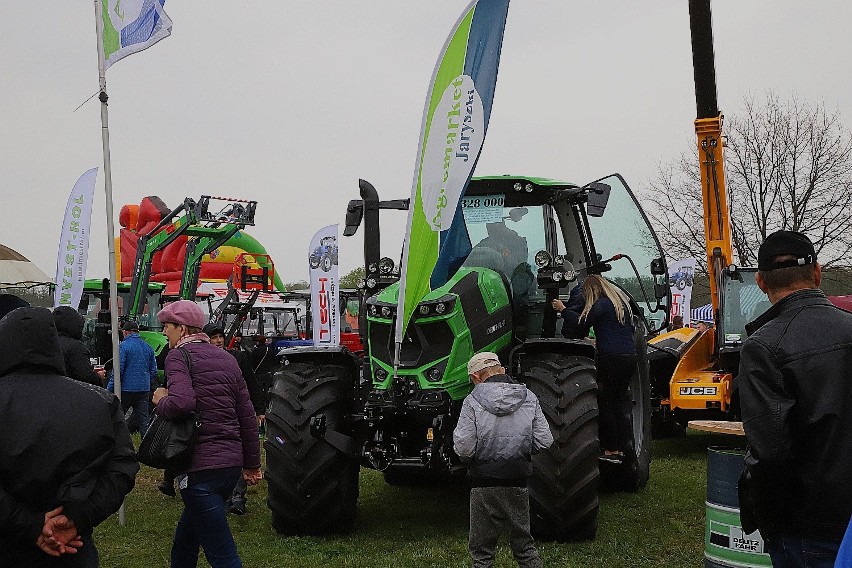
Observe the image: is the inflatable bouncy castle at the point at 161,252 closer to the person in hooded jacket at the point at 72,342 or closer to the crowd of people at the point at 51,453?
the person in hooded jacket at the point at 72,342

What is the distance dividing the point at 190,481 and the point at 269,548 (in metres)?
1.93

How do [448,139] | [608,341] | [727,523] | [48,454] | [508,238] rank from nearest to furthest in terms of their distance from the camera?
[48,454] < [727,523] < [448,139] < [608,341] < [508,238]

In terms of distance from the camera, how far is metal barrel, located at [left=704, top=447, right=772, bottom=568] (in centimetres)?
486

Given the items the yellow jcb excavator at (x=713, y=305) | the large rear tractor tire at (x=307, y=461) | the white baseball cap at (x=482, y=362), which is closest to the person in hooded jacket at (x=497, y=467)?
the white baseball cap at (x=482, y=362)

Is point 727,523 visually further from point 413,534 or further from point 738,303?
point 738,303

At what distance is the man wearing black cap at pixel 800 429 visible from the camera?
3.08 metres

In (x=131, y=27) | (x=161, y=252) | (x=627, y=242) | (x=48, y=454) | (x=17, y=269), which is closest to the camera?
(x=48, y=454)

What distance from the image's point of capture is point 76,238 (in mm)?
12125

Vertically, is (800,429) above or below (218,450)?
above

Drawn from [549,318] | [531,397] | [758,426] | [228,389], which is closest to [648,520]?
[549,318]

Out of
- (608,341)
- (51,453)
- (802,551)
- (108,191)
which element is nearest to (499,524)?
(802,551)

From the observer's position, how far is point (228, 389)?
5.27 m

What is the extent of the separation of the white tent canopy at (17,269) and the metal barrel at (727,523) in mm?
29482

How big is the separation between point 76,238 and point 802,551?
35.0 feet
